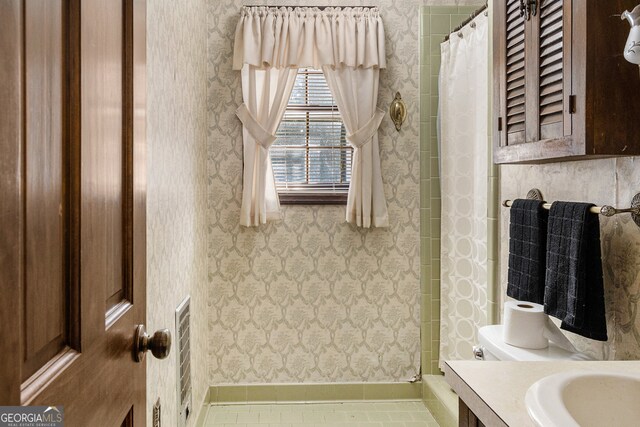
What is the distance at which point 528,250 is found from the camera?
1.83 metres

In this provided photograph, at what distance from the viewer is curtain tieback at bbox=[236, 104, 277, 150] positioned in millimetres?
2953

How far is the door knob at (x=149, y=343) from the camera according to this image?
0.96 meters

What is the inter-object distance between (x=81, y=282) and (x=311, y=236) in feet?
7.89

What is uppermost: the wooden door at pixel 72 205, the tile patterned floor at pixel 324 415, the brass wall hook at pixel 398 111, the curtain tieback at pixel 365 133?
the brass wall hook at pixel 398 111

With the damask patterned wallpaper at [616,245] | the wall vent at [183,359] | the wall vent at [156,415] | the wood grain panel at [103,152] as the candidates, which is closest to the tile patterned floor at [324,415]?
the wall vent at [183,359]

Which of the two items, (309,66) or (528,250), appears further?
(309,66)

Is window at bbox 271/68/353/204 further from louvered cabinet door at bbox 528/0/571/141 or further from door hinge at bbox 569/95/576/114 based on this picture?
door hinge at bbox 569/95/576/114

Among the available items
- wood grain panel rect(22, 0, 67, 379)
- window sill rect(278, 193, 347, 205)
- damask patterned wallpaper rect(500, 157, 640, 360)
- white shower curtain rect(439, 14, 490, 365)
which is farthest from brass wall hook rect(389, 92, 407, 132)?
wood grain panel rect(22, 0, 67, 379)

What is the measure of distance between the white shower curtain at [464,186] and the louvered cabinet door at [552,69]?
0.84 m

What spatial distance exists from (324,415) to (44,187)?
261 cm

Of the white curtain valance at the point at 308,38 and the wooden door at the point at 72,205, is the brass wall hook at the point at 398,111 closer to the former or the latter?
the white curtain valance at the point at 308,38

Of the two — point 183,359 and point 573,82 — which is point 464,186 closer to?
point 573,82

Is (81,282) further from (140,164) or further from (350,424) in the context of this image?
(350,424)

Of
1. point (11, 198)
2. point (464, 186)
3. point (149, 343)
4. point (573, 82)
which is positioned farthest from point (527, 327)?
point (11, 198)
